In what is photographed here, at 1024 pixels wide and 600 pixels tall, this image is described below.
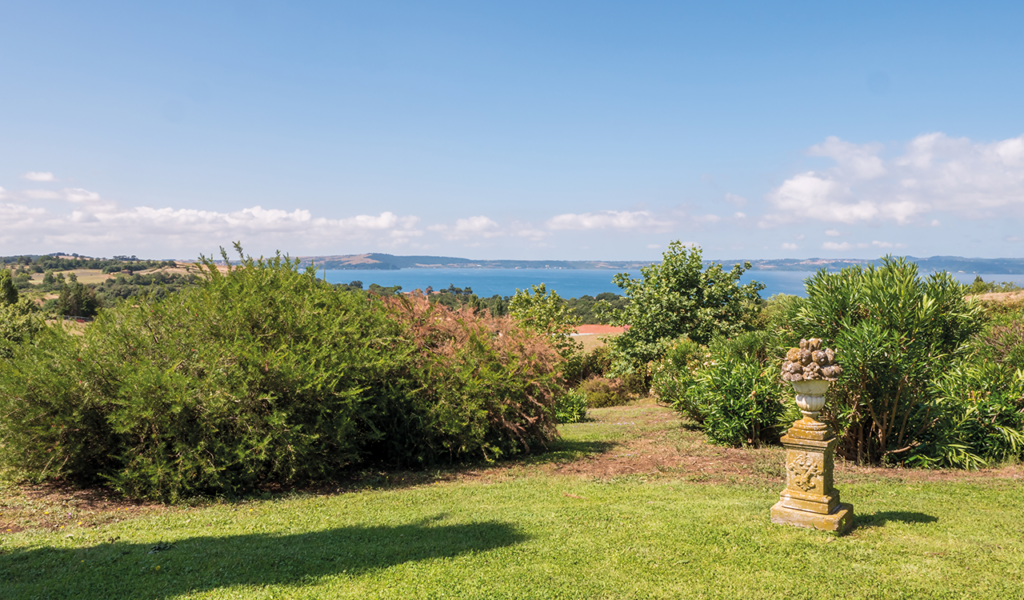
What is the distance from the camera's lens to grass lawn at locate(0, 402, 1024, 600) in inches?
224

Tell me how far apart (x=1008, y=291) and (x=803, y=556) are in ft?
133

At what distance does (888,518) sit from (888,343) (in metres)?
3.80

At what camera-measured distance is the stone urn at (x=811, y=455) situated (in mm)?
7125

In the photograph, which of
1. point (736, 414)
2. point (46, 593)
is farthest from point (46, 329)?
point (736, 414)

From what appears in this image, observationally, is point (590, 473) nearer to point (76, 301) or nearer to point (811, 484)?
point (811, 484)

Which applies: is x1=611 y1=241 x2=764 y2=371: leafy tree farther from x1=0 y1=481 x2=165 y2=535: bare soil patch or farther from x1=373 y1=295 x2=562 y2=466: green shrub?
x1=0 y1=481 x2=165 y2=535: bare soil patch

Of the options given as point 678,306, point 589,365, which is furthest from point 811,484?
point 589,365

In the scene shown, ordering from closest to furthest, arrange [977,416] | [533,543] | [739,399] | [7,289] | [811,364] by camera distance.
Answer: [533,543], [811,364], [977,416], [739,399], [7,289]

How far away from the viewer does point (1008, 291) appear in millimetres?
35562

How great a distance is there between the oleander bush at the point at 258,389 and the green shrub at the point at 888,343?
19.4 ft

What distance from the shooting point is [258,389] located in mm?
10094

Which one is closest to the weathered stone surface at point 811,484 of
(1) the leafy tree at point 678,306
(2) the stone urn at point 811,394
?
(2) the stone urn at point 811,394

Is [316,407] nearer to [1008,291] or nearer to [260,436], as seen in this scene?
[260,436]

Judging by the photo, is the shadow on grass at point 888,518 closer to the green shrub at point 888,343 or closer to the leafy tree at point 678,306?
the green shrub at point 888,343
